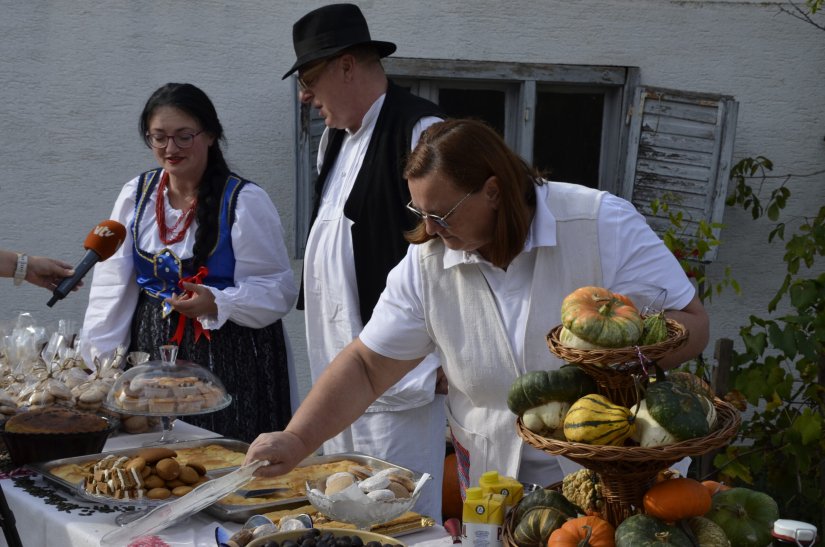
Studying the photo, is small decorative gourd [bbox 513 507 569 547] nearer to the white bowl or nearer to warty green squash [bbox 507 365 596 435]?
warty green squash [bbox 507 365 596 435]

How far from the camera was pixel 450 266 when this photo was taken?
8.20 ft

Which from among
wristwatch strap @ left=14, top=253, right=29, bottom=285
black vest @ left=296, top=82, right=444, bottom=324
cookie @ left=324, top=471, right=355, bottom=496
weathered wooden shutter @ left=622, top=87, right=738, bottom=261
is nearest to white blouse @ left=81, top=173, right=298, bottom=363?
wristwatch strap @ left=14, top=253, right=29, bottom=285

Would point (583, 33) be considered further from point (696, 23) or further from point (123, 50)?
point (123, 50)

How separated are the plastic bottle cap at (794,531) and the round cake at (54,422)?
191cm

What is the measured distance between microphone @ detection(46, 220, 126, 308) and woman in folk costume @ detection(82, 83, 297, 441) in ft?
1.08

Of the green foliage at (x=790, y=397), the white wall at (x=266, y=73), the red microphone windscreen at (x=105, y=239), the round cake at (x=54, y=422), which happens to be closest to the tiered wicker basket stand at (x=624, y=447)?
the round cake at (x=54, y=422)

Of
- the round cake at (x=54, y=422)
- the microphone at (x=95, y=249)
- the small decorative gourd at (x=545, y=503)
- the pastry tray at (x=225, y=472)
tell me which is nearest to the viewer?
the small decorative gourd at (x=545, y=503)

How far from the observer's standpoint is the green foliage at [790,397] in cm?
449

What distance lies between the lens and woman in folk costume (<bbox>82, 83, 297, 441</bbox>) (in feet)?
12.6

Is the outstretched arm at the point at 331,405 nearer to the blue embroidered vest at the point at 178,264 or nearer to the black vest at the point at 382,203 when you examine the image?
the black vest at the point at 382,203

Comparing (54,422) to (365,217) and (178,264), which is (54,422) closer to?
(178,264)

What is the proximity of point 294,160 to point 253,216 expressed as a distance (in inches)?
59.1

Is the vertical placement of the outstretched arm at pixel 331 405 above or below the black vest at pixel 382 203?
below

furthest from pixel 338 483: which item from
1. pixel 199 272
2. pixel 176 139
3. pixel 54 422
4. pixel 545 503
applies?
pixel 176 139
